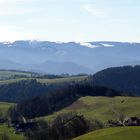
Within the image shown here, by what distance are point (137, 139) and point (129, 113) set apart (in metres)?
103

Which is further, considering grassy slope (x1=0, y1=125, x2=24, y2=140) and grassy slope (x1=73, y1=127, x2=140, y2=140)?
grassy slope (x1=0, y1=125, x2=24, y2=140)

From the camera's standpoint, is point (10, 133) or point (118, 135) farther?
point (10, 133)

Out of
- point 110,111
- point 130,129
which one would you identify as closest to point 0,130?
point 110,111

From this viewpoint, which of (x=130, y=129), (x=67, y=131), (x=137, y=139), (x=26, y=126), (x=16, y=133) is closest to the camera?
(x=137, y=139)

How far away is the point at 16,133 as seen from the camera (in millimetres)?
178500

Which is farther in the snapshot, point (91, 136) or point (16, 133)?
point (16, 133)

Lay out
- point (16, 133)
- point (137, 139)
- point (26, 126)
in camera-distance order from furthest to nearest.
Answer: point (26, 126), point (16, 133), point (137, 139)

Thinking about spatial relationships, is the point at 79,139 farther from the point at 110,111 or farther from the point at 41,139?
the point at 110,111

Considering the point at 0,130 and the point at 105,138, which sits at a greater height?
the point at 105,138

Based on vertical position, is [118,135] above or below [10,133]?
above

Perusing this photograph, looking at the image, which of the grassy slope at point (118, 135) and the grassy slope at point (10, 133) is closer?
the grassy slope at point (118, 135)

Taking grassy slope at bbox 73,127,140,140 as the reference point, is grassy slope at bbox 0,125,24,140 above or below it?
below

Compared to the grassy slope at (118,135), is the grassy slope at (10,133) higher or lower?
lower

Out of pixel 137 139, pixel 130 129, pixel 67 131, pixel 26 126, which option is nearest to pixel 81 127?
pixel 67 131
